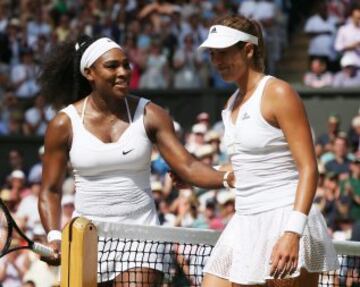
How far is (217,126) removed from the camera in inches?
625

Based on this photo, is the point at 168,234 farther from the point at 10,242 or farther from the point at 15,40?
the point at 15,40

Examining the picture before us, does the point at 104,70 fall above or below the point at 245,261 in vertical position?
above

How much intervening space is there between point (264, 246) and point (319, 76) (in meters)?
10.5

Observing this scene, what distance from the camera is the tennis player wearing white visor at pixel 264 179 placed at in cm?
586

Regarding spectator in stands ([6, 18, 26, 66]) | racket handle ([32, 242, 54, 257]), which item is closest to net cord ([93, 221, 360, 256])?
racket handle ([32, 242, 54, 257])

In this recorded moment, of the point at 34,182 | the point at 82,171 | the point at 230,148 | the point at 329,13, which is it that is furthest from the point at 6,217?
the point at 329,13

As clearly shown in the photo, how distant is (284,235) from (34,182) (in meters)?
9.95

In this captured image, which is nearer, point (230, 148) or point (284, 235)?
point (284, 235)

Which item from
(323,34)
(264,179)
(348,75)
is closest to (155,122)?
(264,179)

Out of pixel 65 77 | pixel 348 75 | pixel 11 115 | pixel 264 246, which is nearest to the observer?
pixel 264 246

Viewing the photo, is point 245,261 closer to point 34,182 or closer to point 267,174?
point 267,174

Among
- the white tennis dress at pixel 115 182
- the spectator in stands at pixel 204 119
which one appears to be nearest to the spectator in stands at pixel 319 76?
the spectator in stands at pixel 204 119

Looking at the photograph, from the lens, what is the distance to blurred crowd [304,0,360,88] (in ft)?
52.3

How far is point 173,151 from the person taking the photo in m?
7.11
